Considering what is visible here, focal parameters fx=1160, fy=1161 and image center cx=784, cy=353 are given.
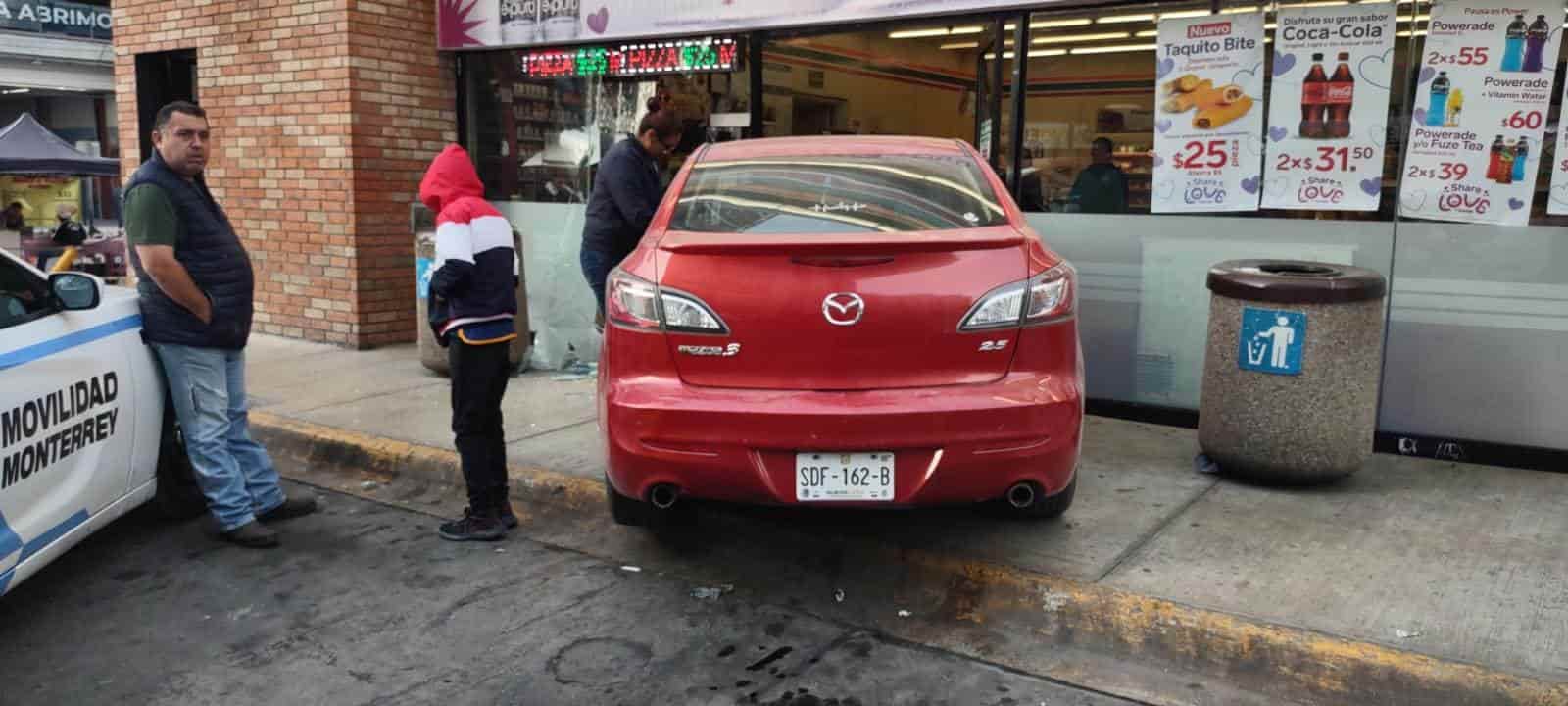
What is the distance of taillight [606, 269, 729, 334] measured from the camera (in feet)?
12.7

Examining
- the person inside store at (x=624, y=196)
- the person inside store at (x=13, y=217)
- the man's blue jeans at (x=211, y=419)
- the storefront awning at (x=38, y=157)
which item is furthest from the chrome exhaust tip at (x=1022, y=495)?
the person inside store at (x=13, y=217)

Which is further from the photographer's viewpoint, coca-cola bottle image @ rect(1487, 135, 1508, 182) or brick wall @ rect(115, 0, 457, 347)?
brick wall @ rect(115, 0, 457, 347)

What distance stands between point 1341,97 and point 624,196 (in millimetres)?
3825

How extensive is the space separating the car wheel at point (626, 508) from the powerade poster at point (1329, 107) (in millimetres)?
3960

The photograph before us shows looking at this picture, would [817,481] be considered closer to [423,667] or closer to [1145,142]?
[423,667]

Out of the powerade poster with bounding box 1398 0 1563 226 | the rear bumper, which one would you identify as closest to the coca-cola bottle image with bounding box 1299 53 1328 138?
the powerade poster with bounding box 1398 0 1563 226

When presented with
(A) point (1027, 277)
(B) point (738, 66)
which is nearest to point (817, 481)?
(A) point (1027, 277)

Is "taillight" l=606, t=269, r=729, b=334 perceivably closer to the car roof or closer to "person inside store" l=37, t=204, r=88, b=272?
the car roof

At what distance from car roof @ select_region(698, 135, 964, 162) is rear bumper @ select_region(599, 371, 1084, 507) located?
4.25 feet

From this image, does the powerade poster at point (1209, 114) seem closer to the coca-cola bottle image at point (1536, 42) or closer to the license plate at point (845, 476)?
the coca-cola bottle image at point (1536, 42)

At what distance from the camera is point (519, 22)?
9023mm

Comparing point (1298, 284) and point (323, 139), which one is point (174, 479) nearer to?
point (323, 139)

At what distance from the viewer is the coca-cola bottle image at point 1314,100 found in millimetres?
6082

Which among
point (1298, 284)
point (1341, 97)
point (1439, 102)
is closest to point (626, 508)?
point (1298, 284)
